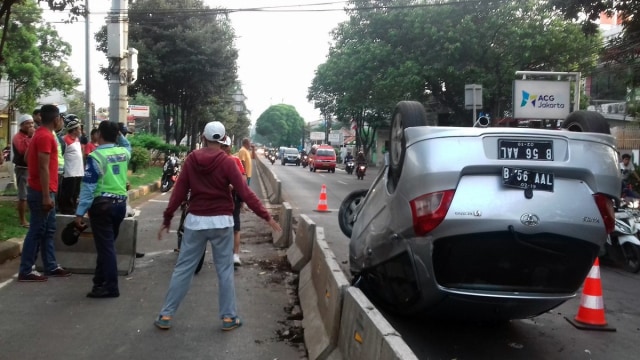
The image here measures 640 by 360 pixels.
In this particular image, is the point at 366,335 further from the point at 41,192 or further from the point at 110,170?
the point at 41,192

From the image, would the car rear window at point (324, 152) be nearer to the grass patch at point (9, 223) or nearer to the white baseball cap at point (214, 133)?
the grass patch at point (9, 223)

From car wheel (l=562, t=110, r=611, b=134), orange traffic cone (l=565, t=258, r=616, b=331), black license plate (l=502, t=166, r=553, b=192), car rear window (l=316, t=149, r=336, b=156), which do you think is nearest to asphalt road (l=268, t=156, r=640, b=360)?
orange traffic cone (l=565, t=258, r=616, b=331)

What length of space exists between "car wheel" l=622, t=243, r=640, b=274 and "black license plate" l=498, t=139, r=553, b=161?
5.00 m

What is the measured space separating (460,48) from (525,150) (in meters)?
19.6

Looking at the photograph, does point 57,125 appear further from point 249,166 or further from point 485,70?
point 485,70

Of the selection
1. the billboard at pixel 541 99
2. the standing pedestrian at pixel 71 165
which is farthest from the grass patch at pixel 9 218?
the billboard at pixel 541 99

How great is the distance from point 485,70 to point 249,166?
15641 millimetres

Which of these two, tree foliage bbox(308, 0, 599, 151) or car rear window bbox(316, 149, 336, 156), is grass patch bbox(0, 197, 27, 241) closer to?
tree foliage bbox(308, 0, 599, 151)

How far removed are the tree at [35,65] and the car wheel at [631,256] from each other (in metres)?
23.8

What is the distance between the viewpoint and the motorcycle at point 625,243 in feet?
26.4

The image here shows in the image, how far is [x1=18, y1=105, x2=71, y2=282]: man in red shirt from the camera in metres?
6.03

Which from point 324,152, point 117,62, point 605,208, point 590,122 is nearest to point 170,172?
point 117,62

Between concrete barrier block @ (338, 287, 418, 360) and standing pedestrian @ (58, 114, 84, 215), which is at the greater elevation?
standing pedestrian @ (58, 114, 84, 215)

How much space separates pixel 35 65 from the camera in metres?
29.6
